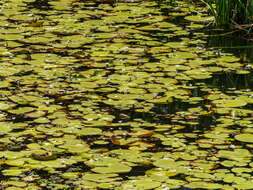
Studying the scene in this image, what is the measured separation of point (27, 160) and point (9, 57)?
1.74 metres

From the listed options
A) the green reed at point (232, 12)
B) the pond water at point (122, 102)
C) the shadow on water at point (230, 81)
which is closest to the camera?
the pond water at point (122, 102)

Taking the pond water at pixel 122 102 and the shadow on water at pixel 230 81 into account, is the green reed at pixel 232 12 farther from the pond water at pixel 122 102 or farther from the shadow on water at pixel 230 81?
the shadow on water at pixel 230 81

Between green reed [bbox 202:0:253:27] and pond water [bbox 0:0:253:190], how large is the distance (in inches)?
8.9

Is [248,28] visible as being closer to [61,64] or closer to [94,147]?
[61,64]

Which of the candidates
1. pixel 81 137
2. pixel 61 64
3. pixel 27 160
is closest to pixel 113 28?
pixel 61 64

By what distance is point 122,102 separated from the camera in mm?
3691

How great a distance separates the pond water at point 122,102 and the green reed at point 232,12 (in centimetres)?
23

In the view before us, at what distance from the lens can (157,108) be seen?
3623 millimetres

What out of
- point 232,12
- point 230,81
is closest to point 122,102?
point 230,81

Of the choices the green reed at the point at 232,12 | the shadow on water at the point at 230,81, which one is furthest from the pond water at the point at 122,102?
the green reed at the point at 232,12

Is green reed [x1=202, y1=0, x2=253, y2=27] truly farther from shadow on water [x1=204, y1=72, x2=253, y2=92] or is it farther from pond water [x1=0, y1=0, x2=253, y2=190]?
shadow on water [x1=204, y1=72, x2=253, y2=92]

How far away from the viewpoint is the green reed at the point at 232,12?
5.04 m

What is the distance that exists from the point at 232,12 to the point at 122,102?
200cm

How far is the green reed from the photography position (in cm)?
504
